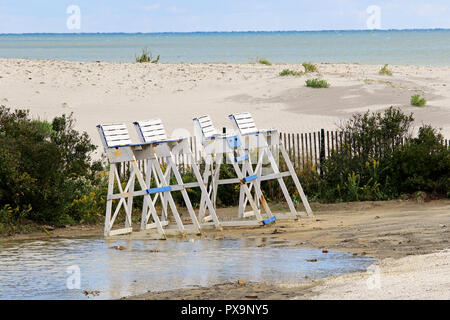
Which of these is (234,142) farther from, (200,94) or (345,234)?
(200,94)

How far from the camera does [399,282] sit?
8938 mm

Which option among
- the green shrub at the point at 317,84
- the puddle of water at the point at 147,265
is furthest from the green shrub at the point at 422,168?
the green shrub at the point at 317,84

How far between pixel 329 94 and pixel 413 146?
65.3 feet

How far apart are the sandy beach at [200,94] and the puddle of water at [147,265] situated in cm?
1510

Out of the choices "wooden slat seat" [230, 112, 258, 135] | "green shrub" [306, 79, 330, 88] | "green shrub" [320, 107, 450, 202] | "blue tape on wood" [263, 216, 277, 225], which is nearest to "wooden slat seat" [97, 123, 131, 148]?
"wooden slat seat" [230, 112, 258, 135]

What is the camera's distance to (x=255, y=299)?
29.1ft

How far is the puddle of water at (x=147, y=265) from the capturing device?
1012 cm

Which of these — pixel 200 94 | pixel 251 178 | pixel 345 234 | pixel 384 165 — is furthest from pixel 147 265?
pixel 200 94

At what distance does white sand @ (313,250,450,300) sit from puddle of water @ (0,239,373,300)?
0.64m

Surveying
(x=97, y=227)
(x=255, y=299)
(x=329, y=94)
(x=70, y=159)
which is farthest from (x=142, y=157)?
(x=329, y=94)

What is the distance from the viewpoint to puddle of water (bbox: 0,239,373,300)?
33.2ft

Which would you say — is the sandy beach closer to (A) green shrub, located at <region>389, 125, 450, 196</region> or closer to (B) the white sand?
(A) green shrub, located at <region>389, 125, 450, 196</region>

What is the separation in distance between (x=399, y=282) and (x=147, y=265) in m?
3.81
